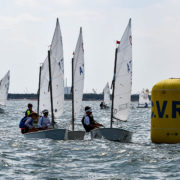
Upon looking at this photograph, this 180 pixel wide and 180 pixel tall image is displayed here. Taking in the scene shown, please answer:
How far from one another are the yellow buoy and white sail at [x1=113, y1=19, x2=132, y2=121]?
3.76 metres

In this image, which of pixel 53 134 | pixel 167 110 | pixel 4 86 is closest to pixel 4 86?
pixel 4 86

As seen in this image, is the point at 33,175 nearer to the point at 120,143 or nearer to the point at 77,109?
the point at 120,143

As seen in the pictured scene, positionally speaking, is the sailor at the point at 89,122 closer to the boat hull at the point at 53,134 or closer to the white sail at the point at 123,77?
the white sail at the point at 123,77

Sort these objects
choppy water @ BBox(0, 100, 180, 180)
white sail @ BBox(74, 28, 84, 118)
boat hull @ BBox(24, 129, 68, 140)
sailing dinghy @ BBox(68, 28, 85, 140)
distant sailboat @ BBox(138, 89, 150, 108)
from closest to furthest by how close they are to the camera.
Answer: choppy water @ BBox(0, 100, 180, 180), boat hull @ BBox(24, 129, 68, 140), sailing dinghy @ BBox(68, 28, 85, 140), white sail @ BBox(74, 28, 84, 118), distant sailboat @ BBox(138, 89, 150, 108)

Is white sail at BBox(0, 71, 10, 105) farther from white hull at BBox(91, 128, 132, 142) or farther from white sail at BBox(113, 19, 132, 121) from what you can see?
white hull at BBox(91, 128, 132, 142)

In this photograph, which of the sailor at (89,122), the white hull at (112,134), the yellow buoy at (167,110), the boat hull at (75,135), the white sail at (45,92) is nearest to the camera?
the yellow buoy at (167,110)

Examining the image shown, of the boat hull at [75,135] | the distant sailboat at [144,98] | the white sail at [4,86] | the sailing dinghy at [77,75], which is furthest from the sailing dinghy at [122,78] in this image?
the distant sailboat at [144,98]

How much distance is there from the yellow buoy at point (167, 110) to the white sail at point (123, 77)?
376 cm

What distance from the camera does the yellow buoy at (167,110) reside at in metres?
21.1

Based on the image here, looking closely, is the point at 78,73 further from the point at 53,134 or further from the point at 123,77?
the point at 53,134

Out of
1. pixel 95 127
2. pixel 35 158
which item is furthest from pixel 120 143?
pixel 35 158

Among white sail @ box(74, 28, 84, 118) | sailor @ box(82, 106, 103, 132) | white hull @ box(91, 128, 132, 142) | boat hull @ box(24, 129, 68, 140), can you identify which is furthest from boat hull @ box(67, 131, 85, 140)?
white sail @ box(74, 28, 84, 118)

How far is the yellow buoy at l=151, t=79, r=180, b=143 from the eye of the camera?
21109 millimetres

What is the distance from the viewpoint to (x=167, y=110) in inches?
835
